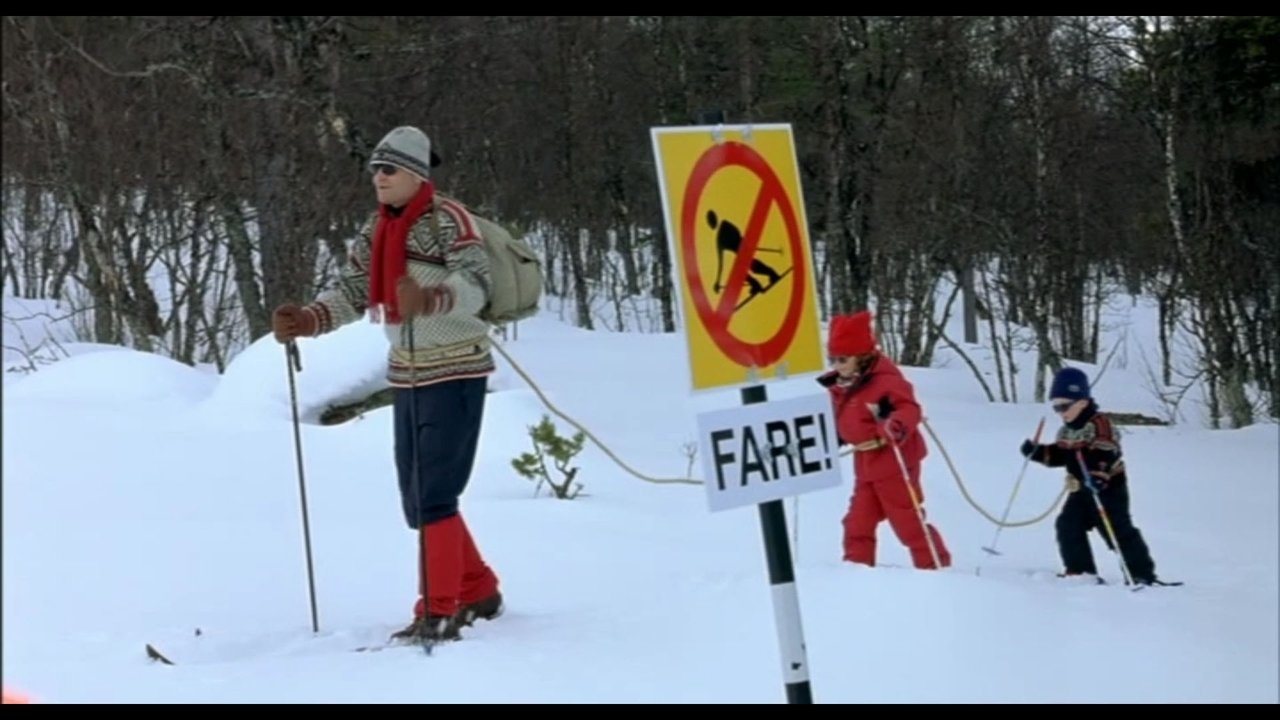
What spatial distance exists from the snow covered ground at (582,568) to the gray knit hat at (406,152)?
1.37 meters

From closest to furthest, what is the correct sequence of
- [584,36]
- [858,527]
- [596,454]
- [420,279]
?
[420,279] < [858,527] < [596,454] < [584,36]

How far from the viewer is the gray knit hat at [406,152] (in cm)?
440

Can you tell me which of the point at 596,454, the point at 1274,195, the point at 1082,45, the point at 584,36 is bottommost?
the point at 596,454

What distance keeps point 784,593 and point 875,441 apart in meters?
2.73

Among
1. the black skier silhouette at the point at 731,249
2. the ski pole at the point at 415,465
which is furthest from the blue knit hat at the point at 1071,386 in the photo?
the black skier silhouette at the point at 731,249

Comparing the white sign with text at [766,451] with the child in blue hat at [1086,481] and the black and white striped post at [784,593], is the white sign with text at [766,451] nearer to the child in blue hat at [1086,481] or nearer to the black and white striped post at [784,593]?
the black and white striped post at [784,593]

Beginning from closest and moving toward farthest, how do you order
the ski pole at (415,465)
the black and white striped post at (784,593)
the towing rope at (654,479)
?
the black and white striped post at (784,593), the ski pole at (415,465), the towing rope at (654,479)

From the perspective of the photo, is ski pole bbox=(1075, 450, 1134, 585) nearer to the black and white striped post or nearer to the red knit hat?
the red knit hat

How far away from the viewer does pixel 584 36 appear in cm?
2002

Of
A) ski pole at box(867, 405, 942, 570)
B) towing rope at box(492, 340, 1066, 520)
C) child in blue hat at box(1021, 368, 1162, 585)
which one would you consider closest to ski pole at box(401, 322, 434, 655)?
towing rope at box(492, 340, 1066, 520)
